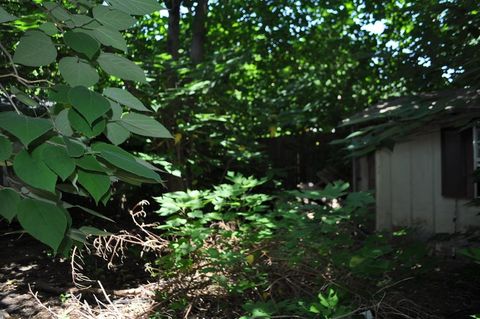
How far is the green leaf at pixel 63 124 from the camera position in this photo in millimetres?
1099

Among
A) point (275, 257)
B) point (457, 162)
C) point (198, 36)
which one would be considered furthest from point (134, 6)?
point (198, 36)

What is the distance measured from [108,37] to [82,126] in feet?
0.92

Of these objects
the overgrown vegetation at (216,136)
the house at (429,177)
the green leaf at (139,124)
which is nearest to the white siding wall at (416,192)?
the house at (429,177)

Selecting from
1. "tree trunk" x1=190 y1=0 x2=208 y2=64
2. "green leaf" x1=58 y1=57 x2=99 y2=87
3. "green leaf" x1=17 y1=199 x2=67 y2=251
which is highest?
"tree trunk" x1=190 y1=0 x2=208 y2=64

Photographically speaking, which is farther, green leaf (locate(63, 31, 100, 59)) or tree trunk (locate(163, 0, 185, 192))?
tree trunk (locate(163, 0, 185, 192))

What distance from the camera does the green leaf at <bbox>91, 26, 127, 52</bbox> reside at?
47.2 inches

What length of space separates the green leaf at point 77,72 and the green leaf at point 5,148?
202mm

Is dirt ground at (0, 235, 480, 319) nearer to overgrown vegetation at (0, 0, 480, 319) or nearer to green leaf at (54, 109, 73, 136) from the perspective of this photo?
overgrown vegetation at (0, 0, 480, 319)

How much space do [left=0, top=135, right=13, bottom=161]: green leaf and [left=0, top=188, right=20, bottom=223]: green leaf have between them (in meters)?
0.12

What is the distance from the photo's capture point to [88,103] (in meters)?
1.03

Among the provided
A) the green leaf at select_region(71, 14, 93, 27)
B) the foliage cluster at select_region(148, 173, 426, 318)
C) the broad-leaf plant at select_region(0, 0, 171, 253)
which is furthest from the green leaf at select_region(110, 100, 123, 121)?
the foliage cluster at select_region(148, 173, 426, 318)

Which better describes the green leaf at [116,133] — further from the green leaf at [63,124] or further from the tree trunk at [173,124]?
the tree trunk at [173,124]

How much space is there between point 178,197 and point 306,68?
1036cm

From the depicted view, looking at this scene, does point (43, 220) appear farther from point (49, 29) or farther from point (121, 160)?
point (49, 29)
